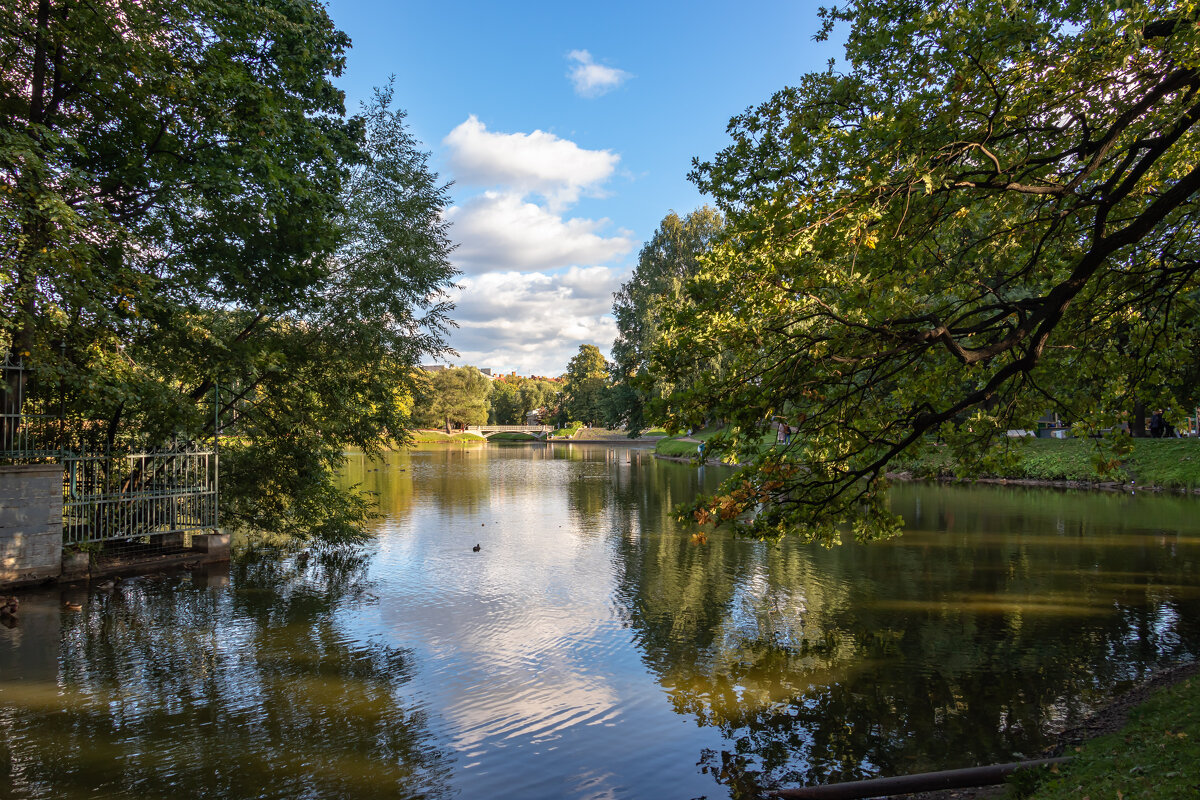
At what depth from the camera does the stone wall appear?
12227 millimetres

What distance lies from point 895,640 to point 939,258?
18.9 feet

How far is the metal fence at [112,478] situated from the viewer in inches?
502

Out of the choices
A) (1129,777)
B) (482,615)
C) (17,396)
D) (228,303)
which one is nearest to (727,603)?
(482,615)

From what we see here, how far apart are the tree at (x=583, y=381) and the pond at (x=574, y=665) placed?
84.8 meters

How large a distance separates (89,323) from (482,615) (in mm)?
8133

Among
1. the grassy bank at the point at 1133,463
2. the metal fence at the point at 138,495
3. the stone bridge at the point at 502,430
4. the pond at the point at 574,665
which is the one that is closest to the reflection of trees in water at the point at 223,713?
the pond at the point at 574,665

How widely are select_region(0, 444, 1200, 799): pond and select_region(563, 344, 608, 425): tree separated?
84.8 meters

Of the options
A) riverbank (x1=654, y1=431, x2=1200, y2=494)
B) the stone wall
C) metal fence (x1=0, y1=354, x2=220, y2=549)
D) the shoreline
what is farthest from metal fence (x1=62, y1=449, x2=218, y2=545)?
riverbank (x1=654, y1=431, x2=1200, y2=494)

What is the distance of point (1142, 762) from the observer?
5512 mm

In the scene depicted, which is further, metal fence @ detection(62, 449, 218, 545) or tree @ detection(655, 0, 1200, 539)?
metal fence @ detection(62, 449, 218, 545)

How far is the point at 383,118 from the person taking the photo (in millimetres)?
17078

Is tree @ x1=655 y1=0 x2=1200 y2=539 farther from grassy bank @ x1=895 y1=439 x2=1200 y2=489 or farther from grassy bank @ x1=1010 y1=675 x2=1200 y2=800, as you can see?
grassy bank @ x1=895 y1=439 x2=1200 y2=489

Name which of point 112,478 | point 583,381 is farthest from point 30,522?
point 583,381

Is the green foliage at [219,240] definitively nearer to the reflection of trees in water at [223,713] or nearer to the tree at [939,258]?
the reflection of trees in water at [223,713]
